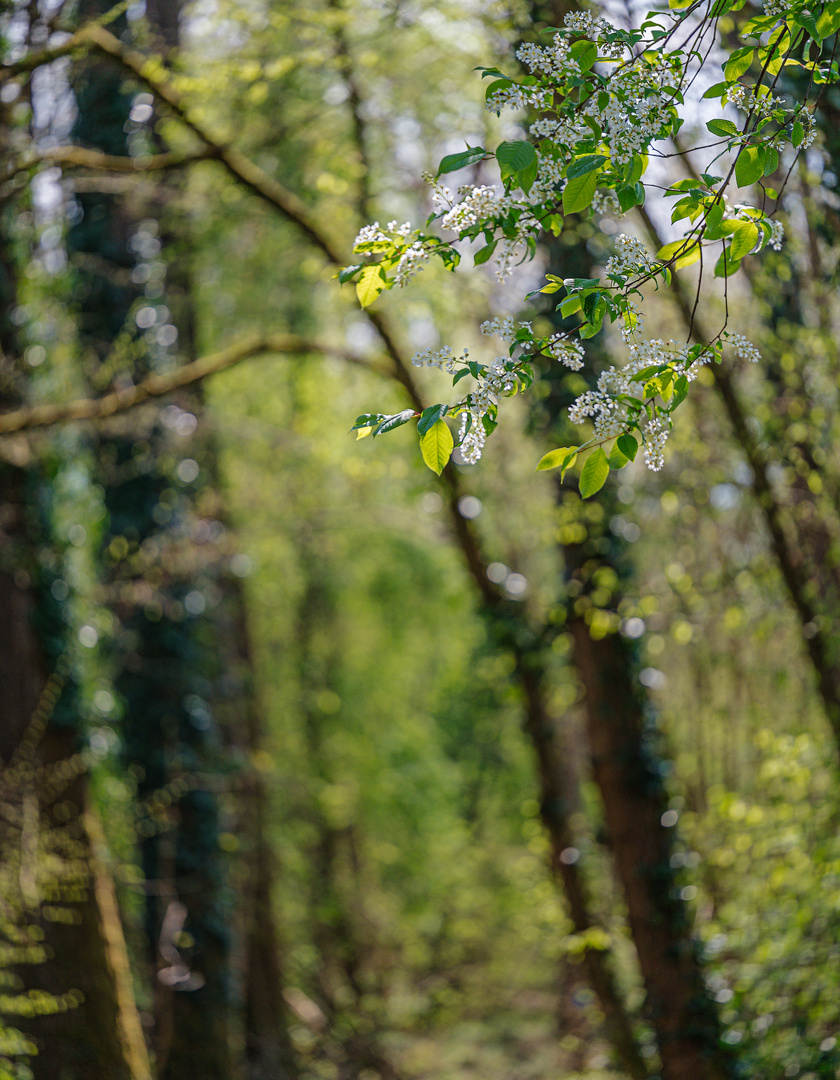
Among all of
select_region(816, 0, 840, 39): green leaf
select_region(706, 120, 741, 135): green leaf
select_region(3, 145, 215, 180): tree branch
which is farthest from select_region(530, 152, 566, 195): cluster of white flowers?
select_region(3, 145, 215, 180): tree branch

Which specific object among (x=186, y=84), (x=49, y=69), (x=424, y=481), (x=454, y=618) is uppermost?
(x=454, y=618)

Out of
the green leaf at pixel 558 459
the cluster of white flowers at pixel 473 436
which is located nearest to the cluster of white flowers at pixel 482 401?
the cluster of white flowers at pixel 473 436

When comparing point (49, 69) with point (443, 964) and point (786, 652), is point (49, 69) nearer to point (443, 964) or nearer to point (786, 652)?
point (786, 652)

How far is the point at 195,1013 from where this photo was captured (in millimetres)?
6164

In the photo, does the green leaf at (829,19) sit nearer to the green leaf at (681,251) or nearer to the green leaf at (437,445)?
the green leaf at (681,251)

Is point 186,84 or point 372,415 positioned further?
point 186,84

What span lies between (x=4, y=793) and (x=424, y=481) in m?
2.75

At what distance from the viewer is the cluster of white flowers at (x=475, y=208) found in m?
1.52

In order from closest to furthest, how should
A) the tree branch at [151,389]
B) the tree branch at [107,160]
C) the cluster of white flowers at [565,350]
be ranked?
the cluster of white flowers at [565,350] → the tree branch at [107,160] → the tree branch at [151,389]

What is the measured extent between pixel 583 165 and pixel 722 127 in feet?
0.89

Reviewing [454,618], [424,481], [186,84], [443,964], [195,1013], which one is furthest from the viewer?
[454,618]

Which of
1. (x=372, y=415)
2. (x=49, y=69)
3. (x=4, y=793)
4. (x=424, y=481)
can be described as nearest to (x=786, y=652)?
(x=424, y=481)

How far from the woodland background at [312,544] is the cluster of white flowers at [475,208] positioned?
1406 mm

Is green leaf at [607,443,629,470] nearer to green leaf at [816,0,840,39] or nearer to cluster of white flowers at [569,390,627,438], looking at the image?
cluster of white flowers at [569,390,627,438]
